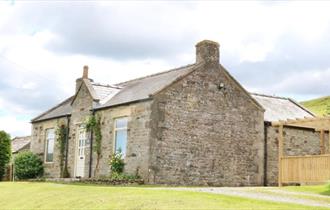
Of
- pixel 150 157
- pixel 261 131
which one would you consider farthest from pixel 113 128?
pixel 261 131

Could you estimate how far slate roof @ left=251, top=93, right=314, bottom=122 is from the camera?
114ft

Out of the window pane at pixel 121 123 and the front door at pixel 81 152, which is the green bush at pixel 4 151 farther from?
the window pane at pixel 121 123

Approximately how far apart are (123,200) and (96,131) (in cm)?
1375

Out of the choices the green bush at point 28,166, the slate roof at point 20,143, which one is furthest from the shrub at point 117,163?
the slate roof at point 20,143

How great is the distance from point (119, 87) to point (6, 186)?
31.0 feet

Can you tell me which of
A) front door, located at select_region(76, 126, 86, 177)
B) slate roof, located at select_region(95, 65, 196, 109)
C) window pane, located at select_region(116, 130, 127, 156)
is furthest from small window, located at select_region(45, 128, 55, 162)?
window pane, located at select_region(116, 130, 127, 156)

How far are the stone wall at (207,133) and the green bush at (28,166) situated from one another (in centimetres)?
1277

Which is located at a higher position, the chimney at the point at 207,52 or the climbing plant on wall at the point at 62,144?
the chimney at the point at 207,52

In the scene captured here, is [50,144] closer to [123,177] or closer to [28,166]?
[28,166]

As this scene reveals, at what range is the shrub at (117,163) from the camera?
29.1 metres

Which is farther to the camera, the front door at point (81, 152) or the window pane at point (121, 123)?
the front door at point (81, 152)

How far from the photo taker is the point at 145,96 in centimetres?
2842

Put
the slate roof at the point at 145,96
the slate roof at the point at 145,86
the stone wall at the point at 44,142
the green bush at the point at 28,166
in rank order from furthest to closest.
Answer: the green bush at the point at 28,166 < the stone wall at the point at 44,142 < the slate roof at the point at 145,96 < the slate roof at the point at 145,86

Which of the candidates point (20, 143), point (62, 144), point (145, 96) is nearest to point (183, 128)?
point (145, 96)
